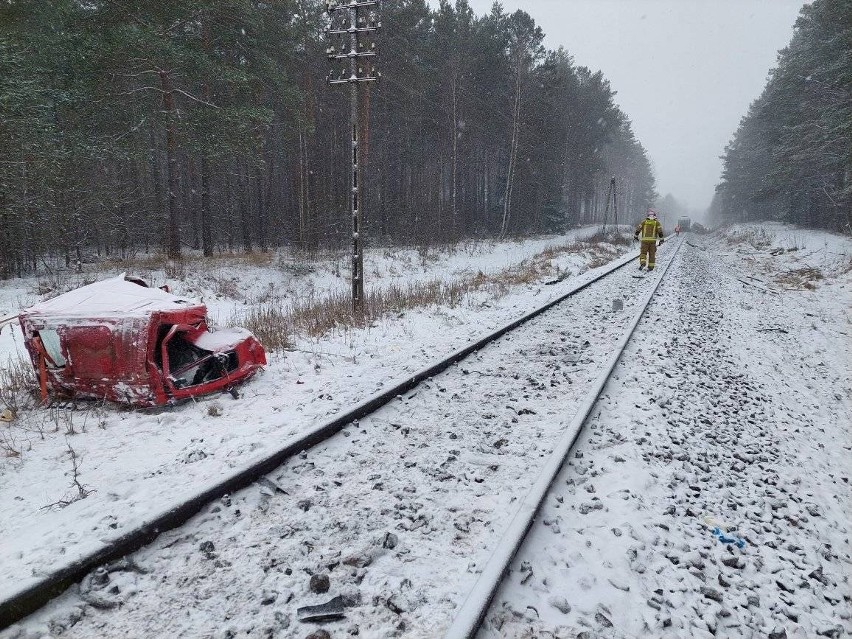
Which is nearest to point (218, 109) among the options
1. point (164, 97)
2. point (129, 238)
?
point (164, 97)

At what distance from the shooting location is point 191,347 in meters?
4.95

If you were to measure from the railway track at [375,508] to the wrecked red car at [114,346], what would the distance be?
1839 millimetres

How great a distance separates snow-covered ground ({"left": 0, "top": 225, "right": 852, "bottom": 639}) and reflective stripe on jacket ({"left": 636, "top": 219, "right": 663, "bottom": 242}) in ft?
33.2

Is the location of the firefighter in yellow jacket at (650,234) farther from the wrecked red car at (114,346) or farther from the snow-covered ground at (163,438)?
the wrecked red car at (114,346)

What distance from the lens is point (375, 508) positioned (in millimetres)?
2906

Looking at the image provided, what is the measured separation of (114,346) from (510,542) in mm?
3964

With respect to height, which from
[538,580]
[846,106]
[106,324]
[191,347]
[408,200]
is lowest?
[538,580]

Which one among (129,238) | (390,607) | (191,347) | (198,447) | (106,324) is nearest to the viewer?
(390,607)

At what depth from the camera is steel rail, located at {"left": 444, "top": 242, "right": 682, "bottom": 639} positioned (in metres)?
1.92

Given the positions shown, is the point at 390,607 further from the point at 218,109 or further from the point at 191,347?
the point at 218,109

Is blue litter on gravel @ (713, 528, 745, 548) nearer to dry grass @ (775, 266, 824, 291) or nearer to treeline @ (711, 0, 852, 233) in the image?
dry grass @ (775, 266, 824, 291)

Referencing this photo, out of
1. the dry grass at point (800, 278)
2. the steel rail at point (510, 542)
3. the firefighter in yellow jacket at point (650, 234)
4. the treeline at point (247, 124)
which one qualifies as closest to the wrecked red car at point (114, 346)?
the steel rail at point (510, 542)

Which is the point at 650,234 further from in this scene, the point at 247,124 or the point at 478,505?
the point at 478,505

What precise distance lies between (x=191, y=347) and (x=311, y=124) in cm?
1817
